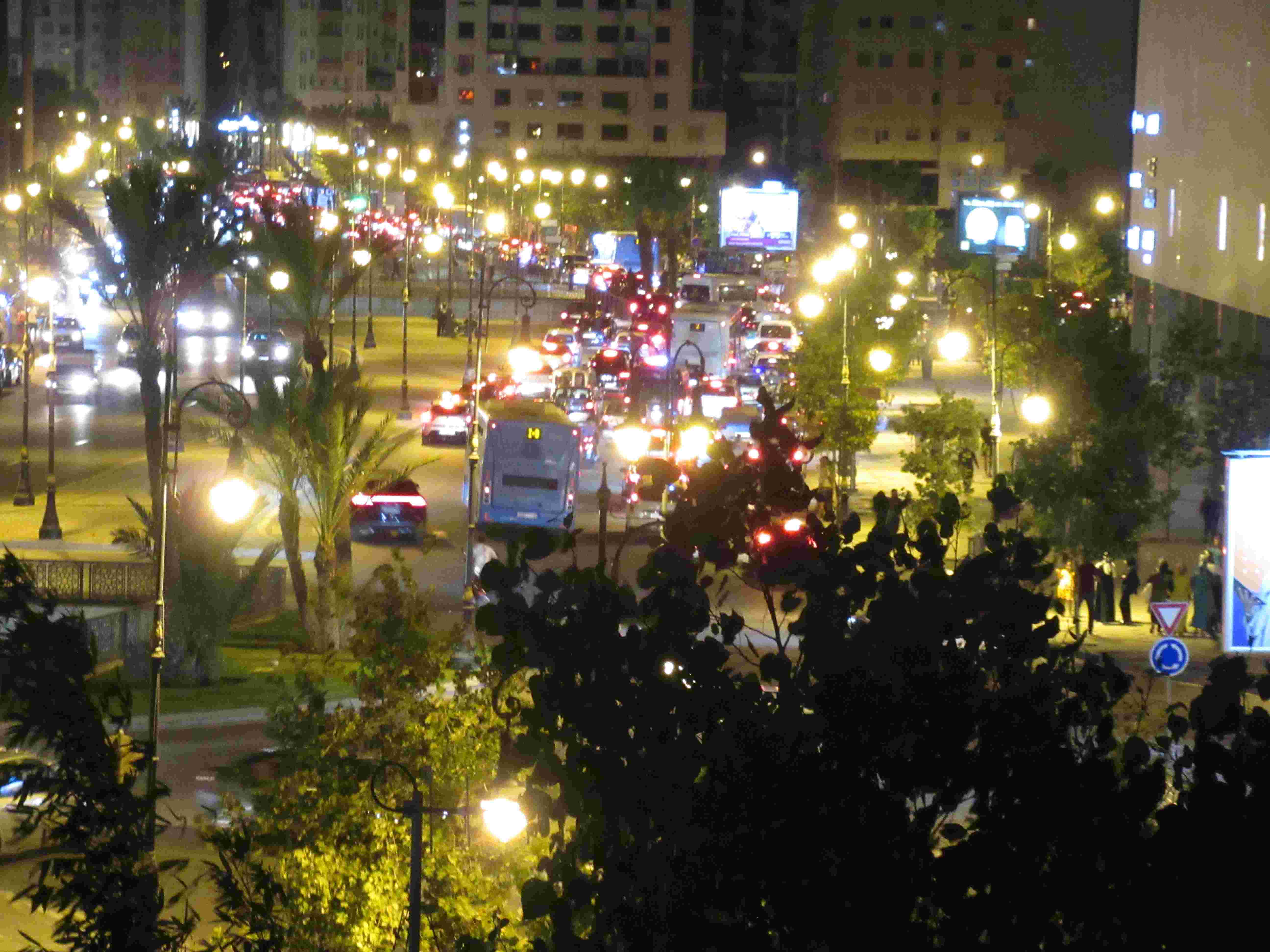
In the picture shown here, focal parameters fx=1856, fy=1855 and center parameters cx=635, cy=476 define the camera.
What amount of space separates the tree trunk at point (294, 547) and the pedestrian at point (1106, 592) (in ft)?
40.6

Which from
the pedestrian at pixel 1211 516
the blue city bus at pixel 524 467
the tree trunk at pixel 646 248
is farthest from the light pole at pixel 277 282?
the tree trunk at pixel 646 248

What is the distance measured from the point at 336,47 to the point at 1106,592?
134 m

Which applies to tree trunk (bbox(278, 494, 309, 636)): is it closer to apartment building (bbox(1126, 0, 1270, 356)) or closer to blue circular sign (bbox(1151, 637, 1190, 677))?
blue circular sign (bbox(1151, 637, 1190, 677))

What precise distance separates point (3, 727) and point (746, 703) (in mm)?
18372

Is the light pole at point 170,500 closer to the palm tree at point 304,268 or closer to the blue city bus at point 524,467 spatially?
the palm tree at point 304,268

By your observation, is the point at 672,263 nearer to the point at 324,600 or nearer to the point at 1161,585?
the point at 1161,585

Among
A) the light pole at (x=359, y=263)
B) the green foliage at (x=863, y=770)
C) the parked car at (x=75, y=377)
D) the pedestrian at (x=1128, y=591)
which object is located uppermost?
the light pole at (x=359, y=263)

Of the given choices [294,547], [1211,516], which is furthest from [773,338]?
[294,547]

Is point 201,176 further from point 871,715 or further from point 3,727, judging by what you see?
point 871,715

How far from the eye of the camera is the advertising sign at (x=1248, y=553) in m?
19.7

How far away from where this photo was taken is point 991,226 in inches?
1462

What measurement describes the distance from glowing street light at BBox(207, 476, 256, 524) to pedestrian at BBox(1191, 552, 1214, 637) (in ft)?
46.2

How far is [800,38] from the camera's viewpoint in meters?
154

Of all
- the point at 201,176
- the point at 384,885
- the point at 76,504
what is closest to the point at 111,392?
the point at 76,504
